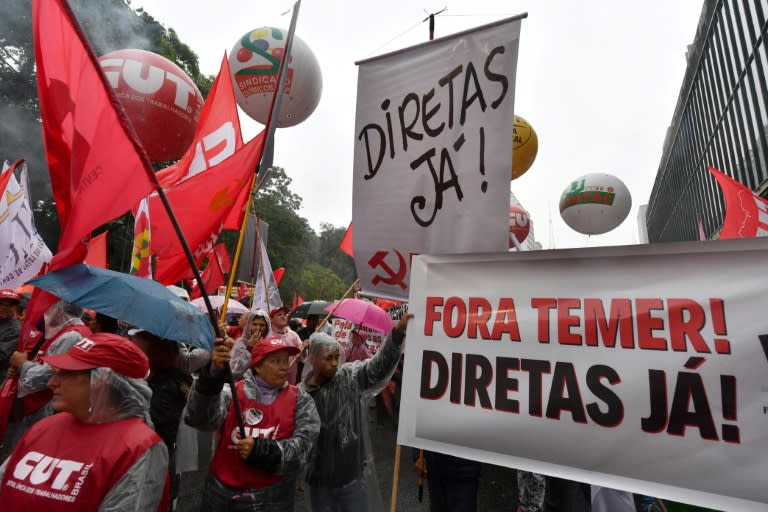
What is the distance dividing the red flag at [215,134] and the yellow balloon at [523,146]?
3754 millimetres

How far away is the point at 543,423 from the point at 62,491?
67.0 inches

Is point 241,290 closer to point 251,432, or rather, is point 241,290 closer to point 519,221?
point 519,221

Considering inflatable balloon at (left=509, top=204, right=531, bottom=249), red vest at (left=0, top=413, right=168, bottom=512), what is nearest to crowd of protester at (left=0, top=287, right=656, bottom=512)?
red vest at (left=0, top=413, right=168, bottom=512)

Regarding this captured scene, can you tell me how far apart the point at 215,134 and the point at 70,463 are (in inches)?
123

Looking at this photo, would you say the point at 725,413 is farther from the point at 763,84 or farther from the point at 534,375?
the point at 763,84

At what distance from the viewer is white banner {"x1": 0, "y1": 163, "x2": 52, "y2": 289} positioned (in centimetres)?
420

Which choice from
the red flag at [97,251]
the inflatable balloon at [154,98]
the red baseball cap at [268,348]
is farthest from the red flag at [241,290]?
the red baseball cap at [268,348]

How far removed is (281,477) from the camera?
2.31 m

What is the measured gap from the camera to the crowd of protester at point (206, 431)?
1544 mm

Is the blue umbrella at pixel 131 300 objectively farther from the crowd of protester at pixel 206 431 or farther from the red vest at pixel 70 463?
the red vest at pixel 70 463

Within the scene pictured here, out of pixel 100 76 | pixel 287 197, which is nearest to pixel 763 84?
pixel 100 76

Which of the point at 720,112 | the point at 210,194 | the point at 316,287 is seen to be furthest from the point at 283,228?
the point at 210,194

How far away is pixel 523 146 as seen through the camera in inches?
243

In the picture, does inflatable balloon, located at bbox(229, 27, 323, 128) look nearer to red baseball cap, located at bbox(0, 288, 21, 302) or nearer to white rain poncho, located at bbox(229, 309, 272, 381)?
white rain poncho, located at bbox(229, 309, 272, 381)
